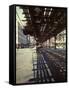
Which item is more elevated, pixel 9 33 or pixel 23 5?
pixel 23 5

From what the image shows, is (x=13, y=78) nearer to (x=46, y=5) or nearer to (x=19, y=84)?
(x=19, y=84)

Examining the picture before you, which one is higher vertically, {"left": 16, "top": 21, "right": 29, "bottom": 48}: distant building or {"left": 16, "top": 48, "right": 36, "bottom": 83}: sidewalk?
{"left": 16, "top": 21, "right": 29, "bottom": 48}: distant building

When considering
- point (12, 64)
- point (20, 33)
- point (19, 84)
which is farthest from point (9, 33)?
point (19, 84)

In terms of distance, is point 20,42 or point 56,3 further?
point 56,3

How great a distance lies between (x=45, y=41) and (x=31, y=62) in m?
0.25

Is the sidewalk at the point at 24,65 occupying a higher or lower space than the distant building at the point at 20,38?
lower

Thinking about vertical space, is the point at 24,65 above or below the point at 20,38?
below

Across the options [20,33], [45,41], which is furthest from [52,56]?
[20,33]

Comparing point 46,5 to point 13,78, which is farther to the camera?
point 46,5

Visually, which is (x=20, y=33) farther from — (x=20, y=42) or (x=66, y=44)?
(x=66, y=44)

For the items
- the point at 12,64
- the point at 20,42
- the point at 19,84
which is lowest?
the point at 19,84

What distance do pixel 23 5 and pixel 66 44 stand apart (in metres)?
0.62

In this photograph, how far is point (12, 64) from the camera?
3146mm

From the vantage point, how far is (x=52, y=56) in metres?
3.33
